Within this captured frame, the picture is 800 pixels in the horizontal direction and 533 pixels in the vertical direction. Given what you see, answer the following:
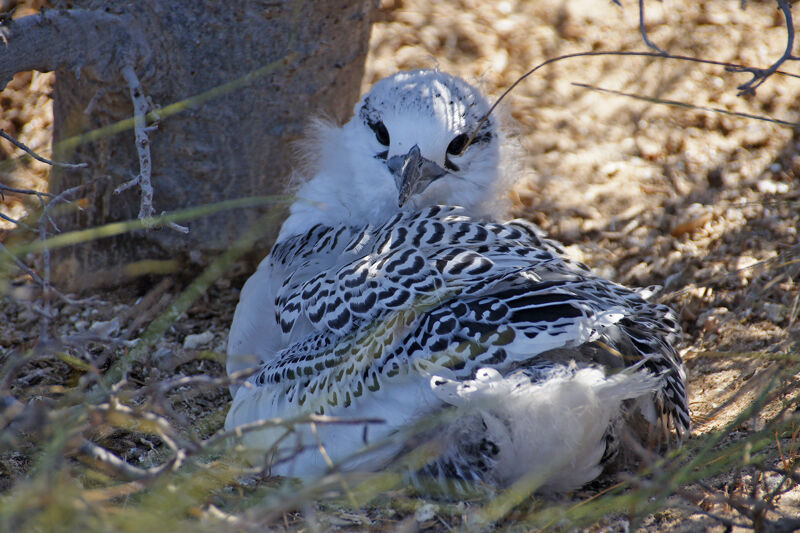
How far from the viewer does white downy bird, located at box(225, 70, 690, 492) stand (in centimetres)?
224

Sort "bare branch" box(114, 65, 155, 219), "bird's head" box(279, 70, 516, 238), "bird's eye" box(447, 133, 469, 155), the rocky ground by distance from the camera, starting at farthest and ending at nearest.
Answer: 1. "bird's eye" box(447, 133, 469, 155)
2. "bird's head" box(279, 70, 516, 238)
3. the rocky ground
4. "bare branch" box(114, 65, 155, 219)

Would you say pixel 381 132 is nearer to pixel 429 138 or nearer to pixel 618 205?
pixel 429 138

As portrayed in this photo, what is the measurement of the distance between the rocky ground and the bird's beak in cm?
69

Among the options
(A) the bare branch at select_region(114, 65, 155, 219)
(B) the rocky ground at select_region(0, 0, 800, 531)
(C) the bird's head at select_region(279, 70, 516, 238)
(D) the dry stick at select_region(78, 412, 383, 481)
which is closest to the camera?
(D) the dry stick at select_region(78, 412, 383, 481)

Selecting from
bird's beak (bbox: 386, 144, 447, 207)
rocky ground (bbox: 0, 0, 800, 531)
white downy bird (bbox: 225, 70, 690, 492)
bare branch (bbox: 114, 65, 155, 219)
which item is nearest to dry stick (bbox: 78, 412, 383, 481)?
white downy bird (bbox: 225, 70, 690, 492)

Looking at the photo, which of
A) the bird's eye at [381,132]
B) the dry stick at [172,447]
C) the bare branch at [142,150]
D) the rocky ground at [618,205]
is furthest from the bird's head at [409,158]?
the dry stick at [172,447]

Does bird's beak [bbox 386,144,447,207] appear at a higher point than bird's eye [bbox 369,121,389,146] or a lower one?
lower

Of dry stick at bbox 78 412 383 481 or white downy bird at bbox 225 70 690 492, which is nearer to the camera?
dry stick at bbox 78 412 383 481

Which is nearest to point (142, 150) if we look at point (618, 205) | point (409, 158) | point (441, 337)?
point (409, 158)

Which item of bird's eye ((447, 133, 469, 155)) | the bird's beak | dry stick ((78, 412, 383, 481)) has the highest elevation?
bird's eye ((447, 133, 469, 155))

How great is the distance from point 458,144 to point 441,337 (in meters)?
1.10

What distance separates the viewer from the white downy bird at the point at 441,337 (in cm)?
224

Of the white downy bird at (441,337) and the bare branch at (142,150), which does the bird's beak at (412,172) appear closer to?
the white downy bird at (441,337)

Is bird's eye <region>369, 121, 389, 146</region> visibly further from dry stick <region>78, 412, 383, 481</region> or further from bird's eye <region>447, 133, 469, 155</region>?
dry stick <region>78, 412, 383, 481</region>
